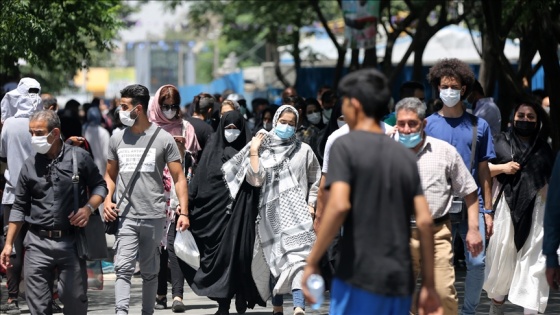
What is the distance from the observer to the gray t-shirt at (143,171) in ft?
32.2

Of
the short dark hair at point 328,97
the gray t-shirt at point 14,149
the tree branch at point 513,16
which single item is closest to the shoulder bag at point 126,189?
the gray t-shirt at point 14,149

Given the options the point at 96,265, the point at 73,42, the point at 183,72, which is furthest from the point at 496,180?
the point at 183,72

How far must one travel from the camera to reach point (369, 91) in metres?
6.14

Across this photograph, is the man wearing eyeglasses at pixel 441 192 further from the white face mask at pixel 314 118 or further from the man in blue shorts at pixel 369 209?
the white face mask at pixel 314 118

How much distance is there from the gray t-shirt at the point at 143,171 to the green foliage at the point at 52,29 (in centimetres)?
462

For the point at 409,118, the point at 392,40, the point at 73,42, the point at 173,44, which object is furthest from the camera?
the point at 173,44

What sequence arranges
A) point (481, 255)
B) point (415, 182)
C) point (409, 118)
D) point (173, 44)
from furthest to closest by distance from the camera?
point (173, 44)
point (481, 255)
point (409, 118)
point (415, 182)

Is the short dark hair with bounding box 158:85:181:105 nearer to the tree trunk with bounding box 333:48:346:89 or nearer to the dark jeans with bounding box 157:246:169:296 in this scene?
the dark jeans with bounding box 157:246:169:296

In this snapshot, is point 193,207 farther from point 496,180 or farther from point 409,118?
point 409,118

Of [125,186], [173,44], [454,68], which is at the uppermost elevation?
[173,44]

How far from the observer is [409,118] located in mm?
7898

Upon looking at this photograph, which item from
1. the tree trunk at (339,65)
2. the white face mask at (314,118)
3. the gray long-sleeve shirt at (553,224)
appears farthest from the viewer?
the tree trunk at (339,65)

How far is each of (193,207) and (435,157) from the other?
3861 millimetres

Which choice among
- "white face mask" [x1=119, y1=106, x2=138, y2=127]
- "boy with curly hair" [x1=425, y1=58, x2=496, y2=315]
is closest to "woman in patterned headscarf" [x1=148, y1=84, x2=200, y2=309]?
"white face mask" [x1=119, y1=106, x2=138, y2=127]
